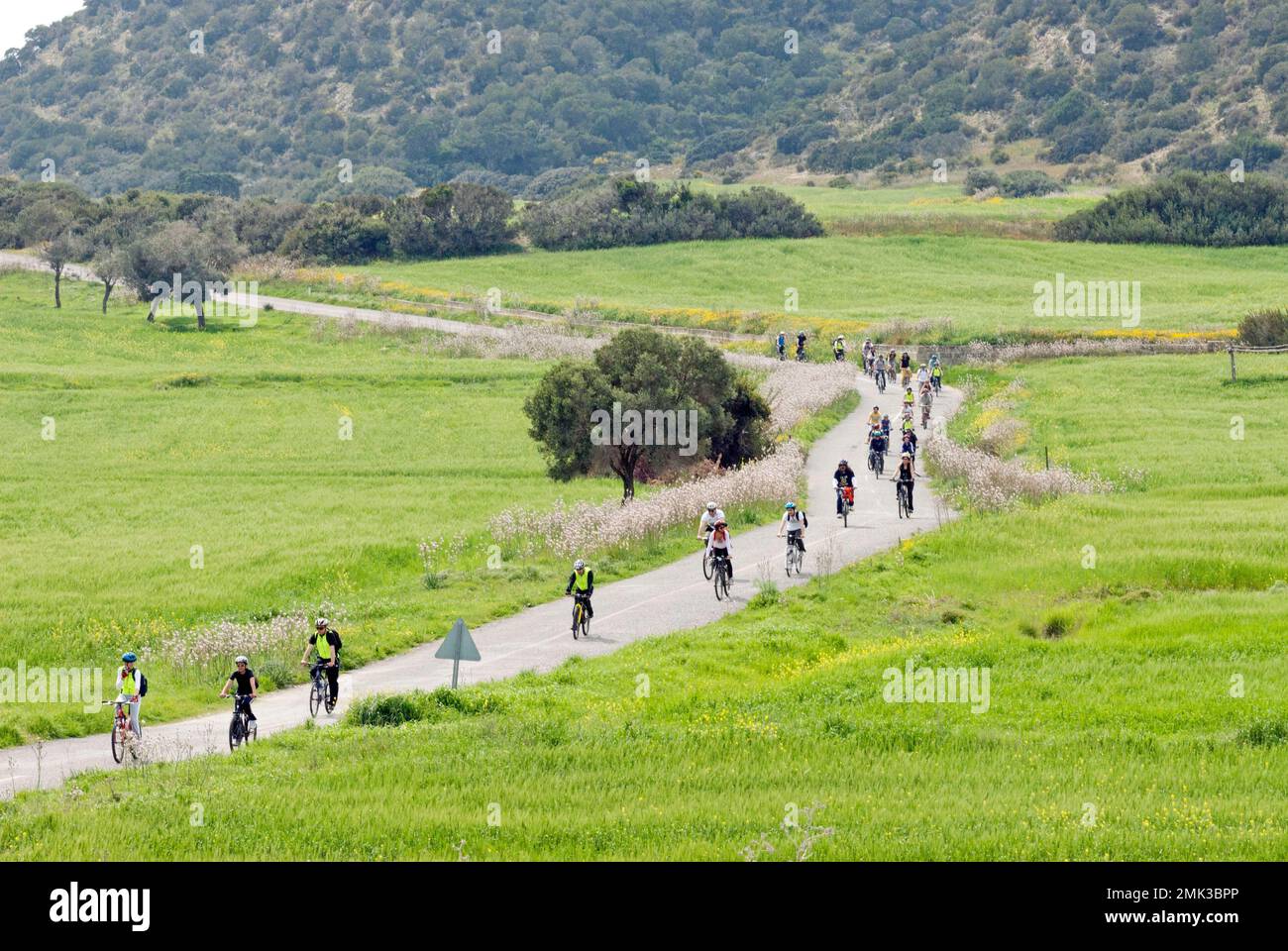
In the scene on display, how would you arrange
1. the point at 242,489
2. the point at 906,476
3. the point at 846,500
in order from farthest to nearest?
the point at 242,489 → the point at 906,476 → the point at 846,500

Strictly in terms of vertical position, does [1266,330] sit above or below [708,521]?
above

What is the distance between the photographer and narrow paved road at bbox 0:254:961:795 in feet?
73.3

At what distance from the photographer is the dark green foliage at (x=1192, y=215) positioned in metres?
115

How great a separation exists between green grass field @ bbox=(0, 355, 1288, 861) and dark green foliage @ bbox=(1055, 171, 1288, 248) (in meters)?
87.7

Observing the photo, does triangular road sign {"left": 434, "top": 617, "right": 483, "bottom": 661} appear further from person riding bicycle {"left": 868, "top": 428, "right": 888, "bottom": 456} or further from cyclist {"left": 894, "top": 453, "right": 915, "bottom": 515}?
person riding bicycle {"left": 868, "top": 428, "right": 888, "bottom": 456}

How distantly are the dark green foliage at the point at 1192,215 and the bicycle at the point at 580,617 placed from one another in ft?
314

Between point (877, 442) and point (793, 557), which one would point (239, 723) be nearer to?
point (793, 557)

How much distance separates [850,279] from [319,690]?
3290 inches

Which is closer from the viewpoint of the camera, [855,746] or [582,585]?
[855,746]

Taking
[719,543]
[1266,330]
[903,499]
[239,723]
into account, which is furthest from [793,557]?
[1266,330]

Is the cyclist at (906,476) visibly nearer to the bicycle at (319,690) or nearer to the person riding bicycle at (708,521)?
the person riding bicycle at (708,521)

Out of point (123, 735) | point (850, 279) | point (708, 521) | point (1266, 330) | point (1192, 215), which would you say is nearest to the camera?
point (123, 735)

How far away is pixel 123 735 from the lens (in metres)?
21.3
